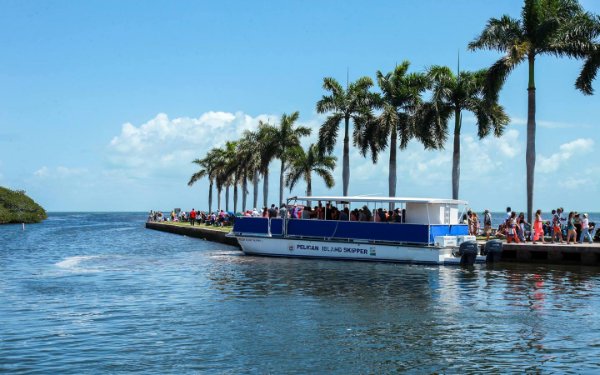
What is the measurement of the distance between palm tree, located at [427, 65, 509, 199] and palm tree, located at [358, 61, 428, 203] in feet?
6.72

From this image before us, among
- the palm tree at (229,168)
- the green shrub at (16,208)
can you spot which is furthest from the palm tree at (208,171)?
the green shrub at (16,208)

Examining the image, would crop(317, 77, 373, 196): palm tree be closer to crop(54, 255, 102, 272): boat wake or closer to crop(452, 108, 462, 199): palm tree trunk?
crop(452, 108, 462, 199): palm tree trunk

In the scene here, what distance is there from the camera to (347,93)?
2208 inches

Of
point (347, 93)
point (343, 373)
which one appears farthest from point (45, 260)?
point (343, 373)

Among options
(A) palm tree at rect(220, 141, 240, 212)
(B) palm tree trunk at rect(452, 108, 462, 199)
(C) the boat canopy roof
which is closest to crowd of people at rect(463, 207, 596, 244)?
(C) the boat canopy roof

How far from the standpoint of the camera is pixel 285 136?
7031 cm

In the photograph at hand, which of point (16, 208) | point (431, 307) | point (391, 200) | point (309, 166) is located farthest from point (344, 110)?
point (16, 208)

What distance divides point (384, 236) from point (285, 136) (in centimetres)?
3636

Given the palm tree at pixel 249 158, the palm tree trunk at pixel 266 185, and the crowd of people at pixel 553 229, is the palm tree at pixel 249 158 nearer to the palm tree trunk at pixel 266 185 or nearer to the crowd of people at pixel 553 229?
the palm tree trunk at pixel 266 185

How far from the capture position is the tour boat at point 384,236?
112ft

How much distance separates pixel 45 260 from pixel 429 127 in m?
27.4

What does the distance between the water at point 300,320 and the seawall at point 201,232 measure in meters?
16.0

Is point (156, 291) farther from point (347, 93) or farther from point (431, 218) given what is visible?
point (347, 93)

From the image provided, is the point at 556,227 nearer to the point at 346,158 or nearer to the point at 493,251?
the point at 493,251
